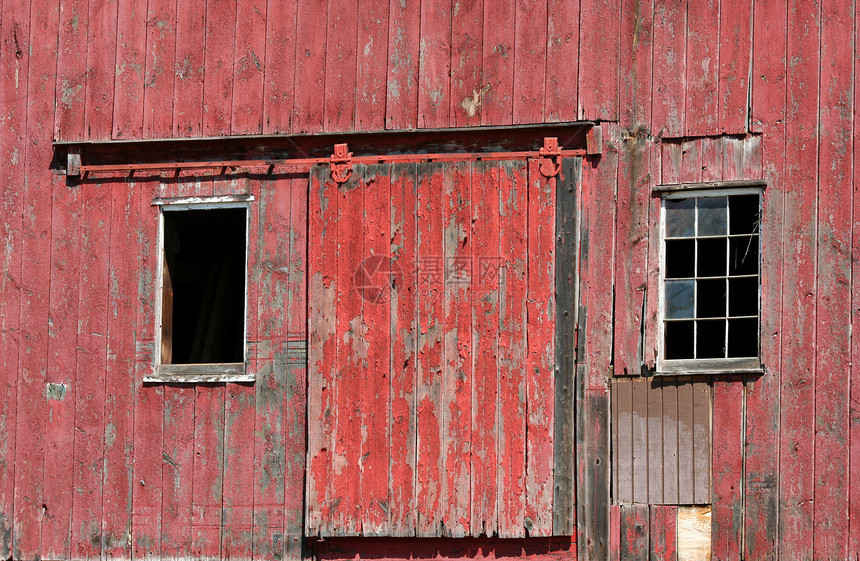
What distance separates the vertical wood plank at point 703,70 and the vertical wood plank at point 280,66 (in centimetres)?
292

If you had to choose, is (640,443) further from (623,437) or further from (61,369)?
(61,369)

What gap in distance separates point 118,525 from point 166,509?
40 centimetres

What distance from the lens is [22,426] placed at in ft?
28.4

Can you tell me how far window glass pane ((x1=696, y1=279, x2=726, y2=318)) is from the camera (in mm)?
7941

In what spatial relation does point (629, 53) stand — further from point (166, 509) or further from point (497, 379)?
point (166, 509)

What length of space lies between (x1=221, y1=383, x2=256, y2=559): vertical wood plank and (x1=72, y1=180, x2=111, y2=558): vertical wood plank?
99 cm

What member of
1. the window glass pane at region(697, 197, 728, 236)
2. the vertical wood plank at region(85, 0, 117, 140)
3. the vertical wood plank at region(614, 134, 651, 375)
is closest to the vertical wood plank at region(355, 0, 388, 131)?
the vertical wood plank at region(614, 134, 651, 375)

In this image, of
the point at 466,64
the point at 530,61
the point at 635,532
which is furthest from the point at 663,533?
the point at 466,64

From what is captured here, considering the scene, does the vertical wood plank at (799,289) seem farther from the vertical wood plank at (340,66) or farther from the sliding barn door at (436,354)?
the vertical wood plank at (340,66)

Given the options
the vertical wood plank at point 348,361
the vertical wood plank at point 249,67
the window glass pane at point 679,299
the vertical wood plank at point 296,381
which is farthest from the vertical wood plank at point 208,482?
the window glass pane at point 679,299

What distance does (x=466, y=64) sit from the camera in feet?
27.3

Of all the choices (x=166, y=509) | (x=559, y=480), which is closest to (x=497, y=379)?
(x=559, y=480)

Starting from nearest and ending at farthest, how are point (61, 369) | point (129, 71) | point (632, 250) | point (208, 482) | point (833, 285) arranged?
point (833, 285) → point (632, 250) → point (208, 482) → point (61, 369) → point (129, 71)

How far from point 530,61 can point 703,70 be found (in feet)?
4.04
